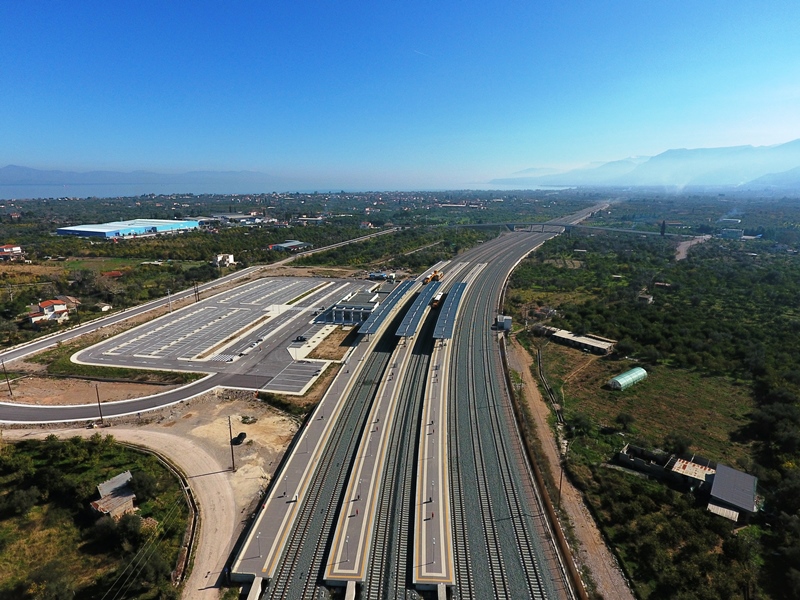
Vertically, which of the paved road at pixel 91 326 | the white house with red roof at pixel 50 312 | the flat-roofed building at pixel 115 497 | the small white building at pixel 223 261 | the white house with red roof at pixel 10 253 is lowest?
the flat-roofed building at pixel 115 497

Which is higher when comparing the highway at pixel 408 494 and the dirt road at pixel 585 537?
the highway at pixel 408 494

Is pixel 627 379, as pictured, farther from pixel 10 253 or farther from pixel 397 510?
pixel 10 253

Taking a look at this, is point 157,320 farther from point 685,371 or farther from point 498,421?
point 685,371

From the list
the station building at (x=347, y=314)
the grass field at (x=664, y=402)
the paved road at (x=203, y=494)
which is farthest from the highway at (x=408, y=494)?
the station building at (x=347, y=314)

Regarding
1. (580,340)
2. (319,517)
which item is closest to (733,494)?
(319,517)

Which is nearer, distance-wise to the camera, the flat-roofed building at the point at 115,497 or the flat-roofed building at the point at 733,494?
the flat-roofed building at the point at 115,497

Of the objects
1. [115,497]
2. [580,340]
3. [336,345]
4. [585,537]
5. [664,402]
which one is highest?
[336,345]

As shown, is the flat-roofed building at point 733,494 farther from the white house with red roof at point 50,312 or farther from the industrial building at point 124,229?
the industrial building at point 124,229
